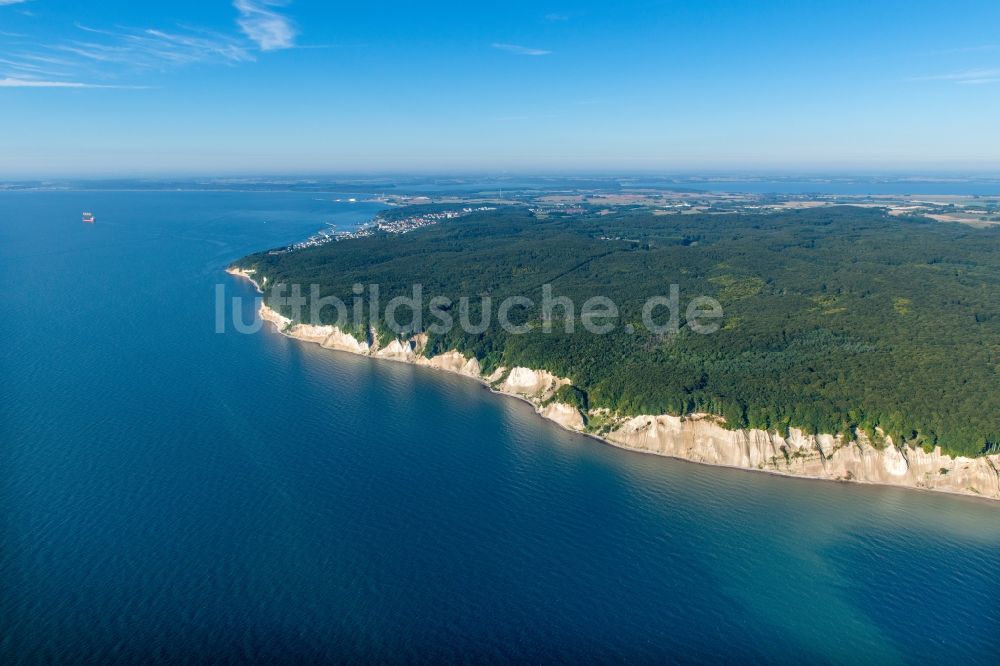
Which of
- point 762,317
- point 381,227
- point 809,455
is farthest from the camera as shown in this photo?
point 381,227

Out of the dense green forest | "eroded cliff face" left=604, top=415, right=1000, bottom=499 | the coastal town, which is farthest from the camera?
the coastal town

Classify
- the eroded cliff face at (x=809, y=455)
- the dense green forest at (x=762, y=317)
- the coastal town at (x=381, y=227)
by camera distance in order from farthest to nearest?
the coastal town at (x=381, y=227), the dense green forest at (x=762, y=317), the eroded cliff face at (x=809, y=455)

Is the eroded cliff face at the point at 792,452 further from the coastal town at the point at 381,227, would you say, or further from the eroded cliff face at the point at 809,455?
the coastal town at the point at 381,227

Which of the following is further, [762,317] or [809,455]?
[762,317]

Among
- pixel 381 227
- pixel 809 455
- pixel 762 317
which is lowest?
pixel 809 455

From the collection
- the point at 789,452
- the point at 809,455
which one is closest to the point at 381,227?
the point at 789,452

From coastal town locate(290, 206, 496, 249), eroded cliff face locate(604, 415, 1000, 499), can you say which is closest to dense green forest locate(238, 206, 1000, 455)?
eroded cliff face locate(604, 415, 1000, 499)

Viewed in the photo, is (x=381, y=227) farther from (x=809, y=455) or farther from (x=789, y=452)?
(x=809, y=455)

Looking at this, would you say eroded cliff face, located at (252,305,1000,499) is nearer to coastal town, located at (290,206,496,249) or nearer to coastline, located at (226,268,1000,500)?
coastline, located at (226,268,1000,500)

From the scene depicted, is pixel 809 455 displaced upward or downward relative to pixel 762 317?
downward

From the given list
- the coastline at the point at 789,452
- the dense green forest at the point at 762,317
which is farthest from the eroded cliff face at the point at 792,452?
the dense green forest at the point at 762,317
